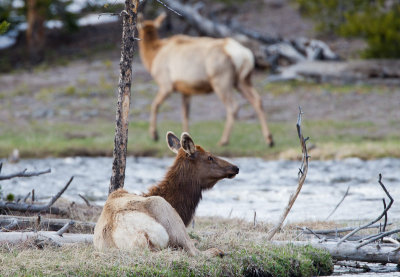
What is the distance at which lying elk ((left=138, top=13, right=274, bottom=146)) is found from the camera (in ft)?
49.4

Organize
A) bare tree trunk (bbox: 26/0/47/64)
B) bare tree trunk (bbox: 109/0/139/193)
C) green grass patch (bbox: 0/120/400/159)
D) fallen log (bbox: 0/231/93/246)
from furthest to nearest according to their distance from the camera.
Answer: bare tree trunk (bbox: 26/0/47/64) < green grass patch (bbox: 0/120/400/159) < bare tree trunk (bbox: 109/0/139/193) < fallen log (bbox: 0/231/93/246)

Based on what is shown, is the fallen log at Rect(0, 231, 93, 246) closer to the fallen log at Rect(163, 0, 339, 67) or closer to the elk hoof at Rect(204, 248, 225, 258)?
the elk hoof at Rect(204, 248, 225, 258)

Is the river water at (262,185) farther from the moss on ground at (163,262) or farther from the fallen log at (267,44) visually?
the fallen log at (267,44)

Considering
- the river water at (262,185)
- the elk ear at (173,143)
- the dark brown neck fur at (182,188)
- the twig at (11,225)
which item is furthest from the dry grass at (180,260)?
the river water at (262,185)

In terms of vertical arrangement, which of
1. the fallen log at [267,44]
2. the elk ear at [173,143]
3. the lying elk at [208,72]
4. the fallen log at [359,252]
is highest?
the fallen log at [267,44]

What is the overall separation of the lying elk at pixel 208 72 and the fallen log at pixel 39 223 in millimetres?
7883

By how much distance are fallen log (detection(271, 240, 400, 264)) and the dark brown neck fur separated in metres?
0.90

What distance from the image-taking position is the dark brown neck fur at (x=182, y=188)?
21.2 feet

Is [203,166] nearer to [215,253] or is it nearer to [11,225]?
[215,253]

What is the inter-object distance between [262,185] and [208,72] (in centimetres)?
443

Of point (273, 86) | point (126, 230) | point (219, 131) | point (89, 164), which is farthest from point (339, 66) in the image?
point (126, 230)

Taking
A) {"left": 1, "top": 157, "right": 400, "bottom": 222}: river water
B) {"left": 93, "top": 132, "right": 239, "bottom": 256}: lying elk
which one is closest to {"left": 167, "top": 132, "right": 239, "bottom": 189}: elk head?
{"left": 93, "top": 132, "right": 239, "bottom": 256}: lying elk

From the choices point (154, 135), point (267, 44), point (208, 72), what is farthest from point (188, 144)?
point (267, 44)

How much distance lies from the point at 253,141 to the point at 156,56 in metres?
3.39
